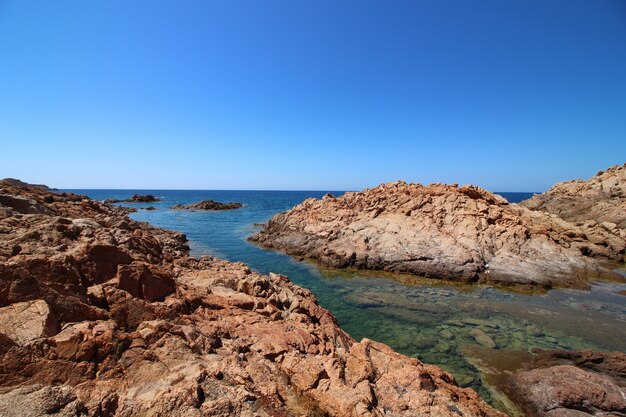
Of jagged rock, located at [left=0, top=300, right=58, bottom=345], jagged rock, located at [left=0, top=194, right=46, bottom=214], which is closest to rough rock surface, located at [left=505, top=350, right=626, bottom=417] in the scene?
jagged rock, located at [left=0, top=300, right=58, bottom=345]

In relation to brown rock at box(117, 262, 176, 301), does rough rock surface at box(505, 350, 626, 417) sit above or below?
below

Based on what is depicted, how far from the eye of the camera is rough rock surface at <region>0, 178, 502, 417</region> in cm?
485

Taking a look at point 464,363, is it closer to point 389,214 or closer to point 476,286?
point 476,286

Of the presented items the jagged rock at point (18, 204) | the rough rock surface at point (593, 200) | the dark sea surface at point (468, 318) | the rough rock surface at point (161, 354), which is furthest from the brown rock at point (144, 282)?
the rough rock surface at point (593, 200)

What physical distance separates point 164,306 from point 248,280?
419 centimetres

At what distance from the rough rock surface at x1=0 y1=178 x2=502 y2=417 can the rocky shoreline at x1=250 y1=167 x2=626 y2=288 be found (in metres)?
18.5

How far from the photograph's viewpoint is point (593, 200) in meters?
42.8

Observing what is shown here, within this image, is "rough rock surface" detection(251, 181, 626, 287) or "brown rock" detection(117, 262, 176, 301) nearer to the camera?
"brown rock" detection(117, 262, 176, 301)

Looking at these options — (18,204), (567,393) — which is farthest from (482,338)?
(18,204)

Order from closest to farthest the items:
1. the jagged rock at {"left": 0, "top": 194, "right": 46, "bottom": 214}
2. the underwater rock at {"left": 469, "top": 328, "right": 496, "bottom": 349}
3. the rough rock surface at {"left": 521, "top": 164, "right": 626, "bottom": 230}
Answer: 1. the jagged rock at {"left": 0, "top": 194, "right": 46, "bottom": 214}
2. the underwater rock at {"left": 469, "top": 328, "right": 496, "bottom": 349}
3. the rough rock surface at {"left": 521, "top": 164, "right": 626, "bottom": 230}

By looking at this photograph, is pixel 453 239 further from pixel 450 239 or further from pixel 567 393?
pixel 567 393

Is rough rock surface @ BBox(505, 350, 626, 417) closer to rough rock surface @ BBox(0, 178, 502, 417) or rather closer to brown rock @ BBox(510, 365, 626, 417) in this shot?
brown rock @ BBox(510, 365, 626, 417)

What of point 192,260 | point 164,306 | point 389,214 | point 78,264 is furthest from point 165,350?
point 389,214

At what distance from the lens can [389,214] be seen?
32969 millimetres
